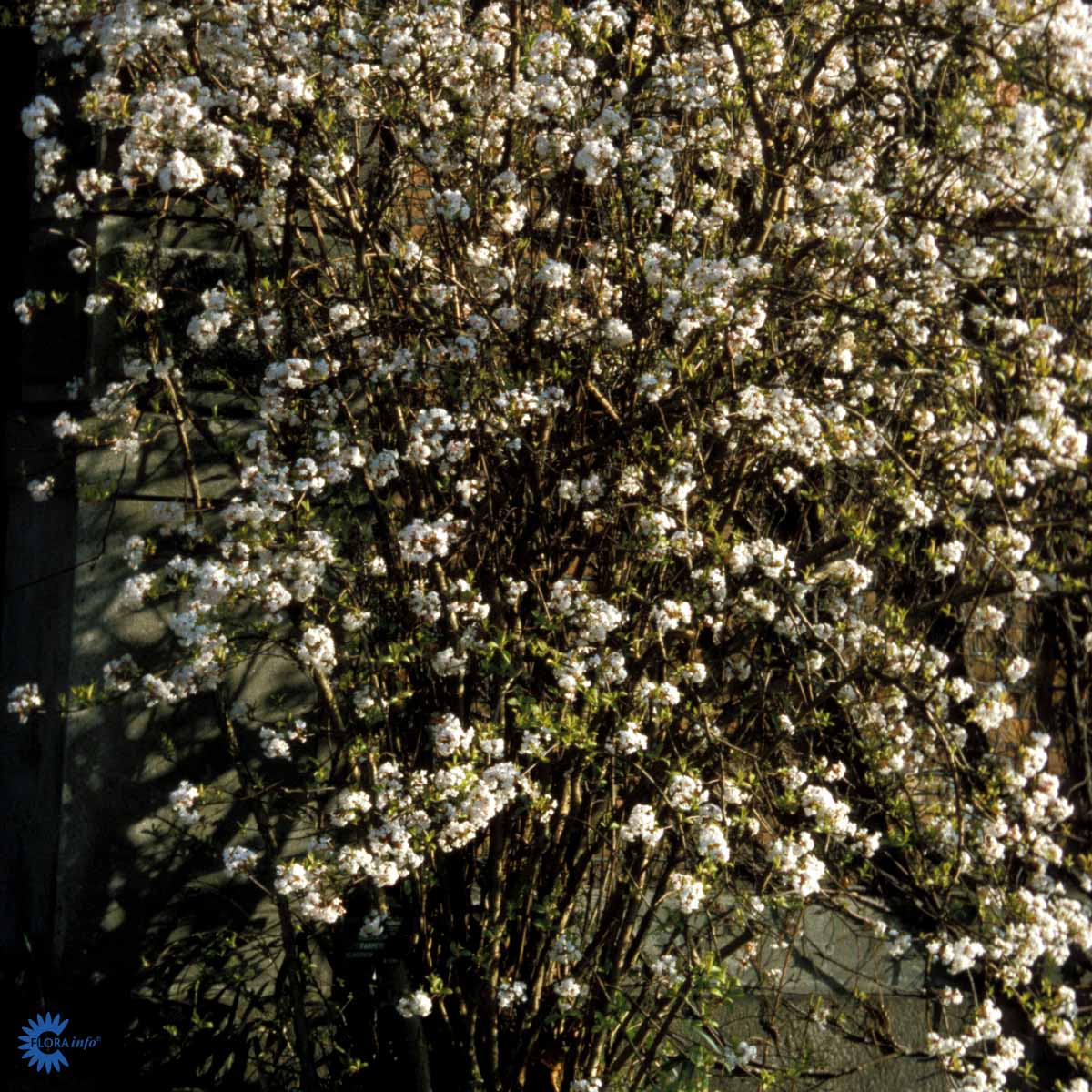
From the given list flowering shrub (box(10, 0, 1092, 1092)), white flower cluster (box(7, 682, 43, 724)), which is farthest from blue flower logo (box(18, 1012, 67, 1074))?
white flower cluster (box(7, 682, 43, 724))

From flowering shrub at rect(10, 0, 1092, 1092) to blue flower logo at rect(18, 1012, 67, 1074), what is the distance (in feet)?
2.60

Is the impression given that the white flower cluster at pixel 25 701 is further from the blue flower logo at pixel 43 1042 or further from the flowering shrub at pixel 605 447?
the blue flower logo at pixel 43 1042

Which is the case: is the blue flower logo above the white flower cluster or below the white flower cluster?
below

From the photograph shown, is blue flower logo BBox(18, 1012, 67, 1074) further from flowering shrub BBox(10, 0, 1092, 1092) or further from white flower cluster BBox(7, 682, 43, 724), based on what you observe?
white flower cluster BBox(7, 682, 43, 724)

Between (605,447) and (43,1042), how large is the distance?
109 inches

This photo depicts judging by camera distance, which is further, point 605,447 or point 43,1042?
point 43,1042

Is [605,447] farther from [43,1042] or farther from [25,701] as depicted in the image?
[43,1042]

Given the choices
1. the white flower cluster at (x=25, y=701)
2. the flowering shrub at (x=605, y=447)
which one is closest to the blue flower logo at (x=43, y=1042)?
the flowering shrub at (x=605, y=447)

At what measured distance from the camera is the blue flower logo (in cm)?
393

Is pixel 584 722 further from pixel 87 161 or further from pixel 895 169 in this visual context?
pixel 87 161

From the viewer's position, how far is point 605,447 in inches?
144

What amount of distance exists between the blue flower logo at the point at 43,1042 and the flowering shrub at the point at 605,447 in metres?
0.79

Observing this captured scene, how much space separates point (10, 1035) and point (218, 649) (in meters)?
1.77

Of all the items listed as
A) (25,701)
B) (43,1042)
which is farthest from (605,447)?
(43,1042)
